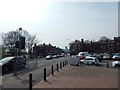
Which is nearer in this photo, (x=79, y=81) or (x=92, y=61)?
(x=79, y=81)

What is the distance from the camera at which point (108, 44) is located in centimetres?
13250

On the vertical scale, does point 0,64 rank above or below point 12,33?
below

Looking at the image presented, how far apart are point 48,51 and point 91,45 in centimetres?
3194

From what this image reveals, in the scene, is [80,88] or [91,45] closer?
[80,88]

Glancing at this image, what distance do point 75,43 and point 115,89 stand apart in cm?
13156

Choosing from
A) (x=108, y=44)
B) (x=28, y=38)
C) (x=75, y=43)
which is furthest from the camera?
(x=75, y=43)

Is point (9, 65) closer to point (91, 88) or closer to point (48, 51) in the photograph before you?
point (91, 88)

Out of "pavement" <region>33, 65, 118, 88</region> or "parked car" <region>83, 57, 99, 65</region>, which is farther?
"parked car" <region>83, 57, 99, 65</region>

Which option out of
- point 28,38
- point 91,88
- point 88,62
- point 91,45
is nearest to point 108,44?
point 91,45

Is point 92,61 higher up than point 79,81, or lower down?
higher up

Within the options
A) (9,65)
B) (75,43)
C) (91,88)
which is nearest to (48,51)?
(75,43)

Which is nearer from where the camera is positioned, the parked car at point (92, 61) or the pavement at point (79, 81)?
the pavement at point (79, 81)

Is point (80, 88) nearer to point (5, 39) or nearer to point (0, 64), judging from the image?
point (0, 64)

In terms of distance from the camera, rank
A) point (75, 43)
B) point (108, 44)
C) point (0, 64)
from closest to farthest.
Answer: point (0, 64), point (108, 44), point (75, 43)
